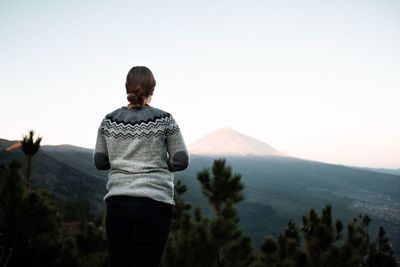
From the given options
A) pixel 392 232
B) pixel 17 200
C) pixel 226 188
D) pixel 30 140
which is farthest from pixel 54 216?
pixel 392 232

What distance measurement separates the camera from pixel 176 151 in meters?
2.32

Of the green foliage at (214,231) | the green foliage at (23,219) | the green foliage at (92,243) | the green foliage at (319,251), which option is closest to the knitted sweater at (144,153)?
the green foliage at (23,219)

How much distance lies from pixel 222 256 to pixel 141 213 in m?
9.86

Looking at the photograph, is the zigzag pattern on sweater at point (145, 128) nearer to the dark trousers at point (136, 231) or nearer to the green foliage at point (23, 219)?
the dark trousers at point (136, 231)

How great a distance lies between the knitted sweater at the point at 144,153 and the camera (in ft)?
7.29

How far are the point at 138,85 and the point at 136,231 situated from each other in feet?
3.10

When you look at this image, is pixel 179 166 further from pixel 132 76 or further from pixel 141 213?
pixel 132 76

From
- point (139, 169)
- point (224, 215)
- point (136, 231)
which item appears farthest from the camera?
point (224, 215)

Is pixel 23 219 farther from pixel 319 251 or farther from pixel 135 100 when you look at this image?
pixel 319 251

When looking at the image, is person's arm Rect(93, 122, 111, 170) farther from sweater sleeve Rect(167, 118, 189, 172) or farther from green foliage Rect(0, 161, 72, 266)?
green foliage Rect(0, 161, 72, 266)

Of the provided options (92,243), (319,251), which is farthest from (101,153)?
(319,251)

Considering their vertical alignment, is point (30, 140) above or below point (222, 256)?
above

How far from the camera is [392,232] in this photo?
138375 millimetres

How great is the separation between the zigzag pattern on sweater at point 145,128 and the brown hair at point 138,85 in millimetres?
149
